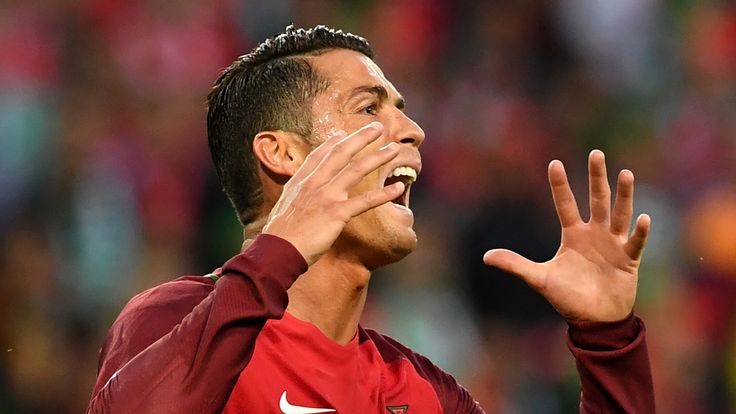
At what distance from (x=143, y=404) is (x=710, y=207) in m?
5.56

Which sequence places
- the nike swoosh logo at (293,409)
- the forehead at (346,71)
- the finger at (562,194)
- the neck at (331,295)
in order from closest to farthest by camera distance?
the nike swoosh logo at (293,409), the finger at (562,194), the neck at (331,295), the forehead at (346,71)

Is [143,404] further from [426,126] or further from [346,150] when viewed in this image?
[426,126]

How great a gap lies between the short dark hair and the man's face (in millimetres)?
47

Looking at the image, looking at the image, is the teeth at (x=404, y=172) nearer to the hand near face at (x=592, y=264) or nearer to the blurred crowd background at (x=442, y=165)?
the hand near face at (x=592, y=264)

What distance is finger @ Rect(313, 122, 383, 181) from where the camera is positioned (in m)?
2.56

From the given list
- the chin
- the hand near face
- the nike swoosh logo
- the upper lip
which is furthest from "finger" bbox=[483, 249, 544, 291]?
the nike swoosh logo

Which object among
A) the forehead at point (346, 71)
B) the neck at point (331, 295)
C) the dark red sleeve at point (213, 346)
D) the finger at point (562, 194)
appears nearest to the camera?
the dark red sleeve at point (213, 346)

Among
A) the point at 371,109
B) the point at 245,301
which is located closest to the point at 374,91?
the point at 371,109

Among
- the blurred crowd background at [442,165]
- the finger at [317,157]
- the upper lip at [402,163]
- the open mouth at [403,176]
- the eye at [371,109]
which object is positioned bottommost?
the blurred crowd background at [442,165]

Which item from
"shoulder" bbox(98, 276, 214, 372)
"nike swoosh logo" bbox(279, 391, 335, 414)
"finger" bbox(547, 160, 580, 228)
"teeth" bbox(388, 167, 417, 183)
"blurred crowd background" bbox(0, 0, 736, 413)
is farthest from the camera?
"blurred crowd background" bbox(0, 0, 736, 413)

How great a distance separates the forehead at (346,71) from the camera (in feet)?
11.7

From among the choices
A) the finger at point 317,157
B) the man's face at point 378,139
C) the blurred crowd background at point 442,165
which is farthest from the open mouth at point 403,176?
the blurred crowd background at point 442,165

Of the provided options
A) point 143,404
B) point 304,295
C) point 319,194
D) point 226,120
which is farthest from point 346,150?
point 226,120

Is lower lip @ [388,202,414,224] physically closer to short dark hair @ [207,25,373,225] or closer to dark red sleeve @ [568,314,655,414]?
short dark hair @ [207,25,373,225]
